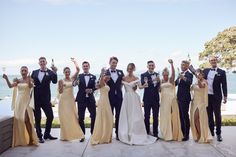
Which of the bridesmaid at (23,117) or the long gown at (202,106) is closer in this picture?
the bridesmaid at (23,117)

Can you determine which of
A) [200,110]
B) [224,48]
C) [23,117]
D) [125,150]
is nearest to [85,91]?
[23,117]

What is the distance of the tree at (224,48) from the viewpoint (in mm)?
11945

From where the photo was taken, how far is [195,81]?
684 cm

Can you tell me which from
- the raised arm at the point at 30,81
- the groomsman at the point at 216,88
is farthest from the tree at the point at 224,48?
the raised arm at the point at 30,81

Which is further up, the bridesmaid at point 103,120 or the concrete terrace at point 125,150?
the bridesmaid at point 103,120

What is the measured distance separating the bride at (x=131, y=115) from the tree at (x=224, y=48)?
5873 millimetres

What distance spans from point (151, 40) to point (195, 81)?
72.0 m

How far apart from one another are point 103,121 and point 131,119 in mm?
578

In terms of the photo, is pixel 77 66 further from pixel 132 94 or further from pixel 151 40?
pixel 151 40

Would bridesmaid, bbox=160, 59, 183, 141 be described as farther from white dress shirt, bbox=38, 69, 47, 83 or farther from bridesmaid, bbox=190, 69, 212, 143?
white dress shirt, bbox=38, 69, 47, 83

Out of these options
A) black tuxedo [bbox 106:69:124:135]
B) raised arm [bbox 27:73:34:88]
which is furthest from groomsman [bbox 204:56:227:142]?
raised arm [bbox 27:73:34:88]

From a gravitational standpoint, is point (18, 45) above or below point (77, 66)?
above

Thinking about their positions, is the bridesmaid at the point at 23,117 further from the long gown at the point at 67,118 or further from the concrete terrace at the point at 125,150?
the long gown at the point at 67,118

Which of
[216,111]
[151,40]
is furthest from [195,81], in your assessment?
[151,40]
